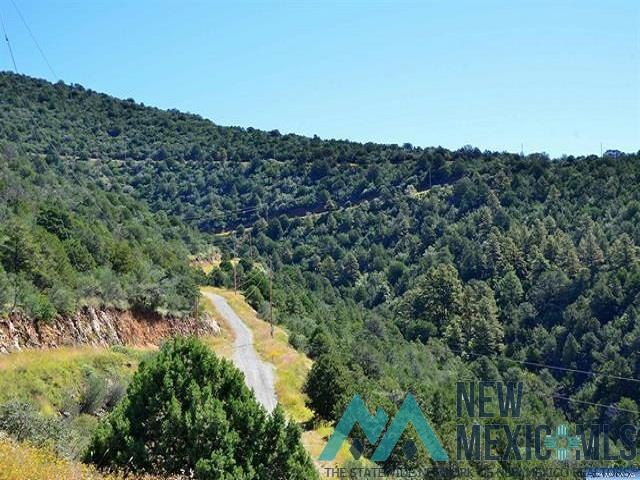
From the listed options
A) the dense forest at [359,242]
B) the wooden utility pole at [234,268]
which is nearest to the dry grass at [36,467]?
the dense forest at [359,242]

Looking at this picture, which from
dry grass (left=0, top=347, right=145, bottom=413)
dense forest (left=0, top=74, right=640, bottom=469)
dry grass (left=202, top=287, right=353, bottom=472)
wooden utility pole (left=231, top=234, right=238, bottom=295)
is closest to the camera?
dry grass (left=0, top=347, right=145, bottom=413)

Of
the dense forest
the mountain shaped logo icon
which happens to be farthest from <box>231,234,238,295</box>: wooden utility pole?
the mountain shaped logo icon

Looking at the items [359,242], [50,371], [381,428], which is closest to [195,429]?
[50,371]

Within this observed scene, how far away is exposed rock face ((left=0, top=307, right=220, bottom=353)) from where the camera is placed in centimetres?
1897

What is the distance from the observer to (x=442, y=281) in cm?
6494

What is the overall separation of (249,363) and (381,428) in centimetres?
1242

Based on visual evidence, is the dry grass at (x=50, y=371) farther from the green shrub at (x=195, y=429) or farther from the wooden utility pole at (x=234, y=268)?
the wooden utility pole at (x=234, y=268)

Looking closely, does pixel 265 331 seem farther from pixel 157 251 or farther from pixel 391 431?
pixel 391 431

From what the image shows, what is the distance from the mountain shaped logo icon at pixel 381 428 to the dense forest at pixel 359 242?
6.22 feet

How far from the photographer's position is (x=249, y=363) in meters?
31.7

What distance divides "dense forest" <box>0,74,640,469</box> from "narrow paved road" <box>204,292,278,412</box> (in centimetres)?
300

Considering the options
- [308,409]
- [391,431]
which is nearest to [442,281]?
[308,409]

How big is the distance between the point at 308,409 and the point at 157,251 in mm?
19199

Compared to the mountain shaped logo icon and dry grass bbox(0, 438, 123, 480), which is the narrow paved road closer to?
the mountain shaped logo icon
